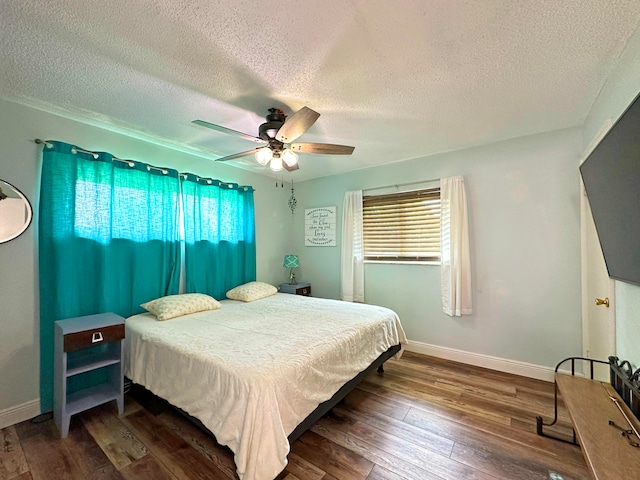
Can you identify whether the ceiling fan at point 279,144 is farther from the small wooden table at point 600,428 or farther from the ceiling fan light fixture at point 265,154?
the small wooden table at point 600,428

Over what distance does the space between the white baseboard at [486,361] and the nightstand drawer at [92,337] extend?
3164mm

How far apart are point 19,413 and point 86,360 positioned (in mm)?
542

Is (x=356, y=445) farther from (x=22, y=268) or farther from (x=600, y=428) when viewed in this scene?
(x=22, y=268)

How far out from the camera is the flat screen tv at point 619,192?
114 centimetres

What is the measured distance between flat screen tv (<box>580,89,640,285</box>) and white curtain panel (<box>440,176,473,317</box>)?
4.41ft

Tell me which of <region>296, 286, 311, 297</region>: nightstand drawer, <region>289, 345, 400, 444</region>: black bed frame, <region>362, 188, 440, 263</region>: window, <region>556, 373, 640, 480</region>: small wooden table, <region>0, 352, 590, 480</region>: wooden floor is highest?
<region>362, 188, 440, 263</region>: window

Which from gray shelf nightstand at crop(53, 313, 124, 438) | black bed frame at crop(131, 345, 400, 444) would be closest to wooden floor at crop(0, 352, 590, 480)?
black bed frame at crop(131, 345, 400, 444)

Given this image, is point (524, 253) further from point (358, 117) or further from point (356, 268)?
point (358, 117)

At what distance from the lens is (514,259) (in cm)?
284

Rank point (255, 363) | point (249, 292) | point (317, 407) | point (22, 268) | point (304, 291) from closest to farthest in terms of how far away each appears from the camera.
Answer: point (255, 363) < point (317, 407) < point (22, 268) < point (249, 292) < point (304, 291)

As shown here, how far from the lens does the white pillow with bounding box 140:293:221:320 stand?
8.13ft

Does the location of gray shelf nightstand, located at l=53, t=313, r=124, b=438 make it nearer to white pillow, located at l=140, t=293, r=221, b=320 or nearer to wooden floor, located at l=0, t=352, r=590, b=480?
wooden floor, located at l=0, t=352, r=590, b=480

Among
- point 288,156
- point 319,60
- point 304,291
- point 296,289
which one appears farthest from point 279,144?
point 304,291

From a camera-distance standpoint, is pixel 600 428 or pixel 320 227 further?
pixel 320 227
